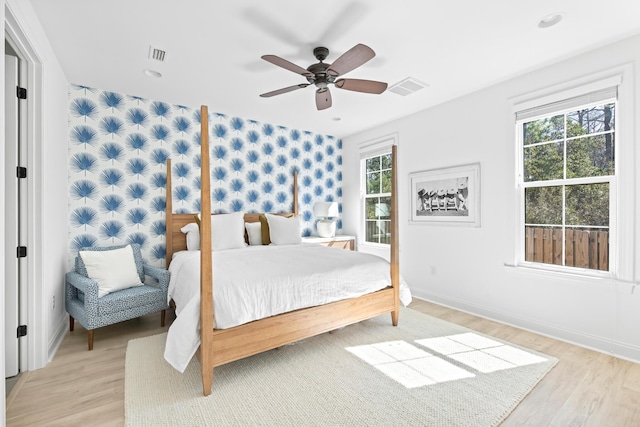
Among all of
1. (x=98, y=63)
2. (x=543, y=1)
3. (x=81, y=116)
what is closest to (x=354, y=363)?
(x=543, y=1)

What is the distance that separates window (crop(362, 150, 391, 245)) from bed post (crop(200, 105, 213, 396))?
3293 mm

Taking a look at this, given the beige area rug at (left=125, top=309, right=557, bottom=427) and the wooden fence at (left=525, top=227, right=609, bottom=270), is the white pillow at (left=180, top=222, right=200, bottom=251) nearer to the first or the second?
the beige area rug at (left=125, top=309, right=557, bottom=427)

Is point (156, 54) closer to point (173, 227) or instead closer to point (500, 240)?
point (173, 227)

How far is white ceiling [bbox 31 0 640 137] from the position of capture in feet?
6.70

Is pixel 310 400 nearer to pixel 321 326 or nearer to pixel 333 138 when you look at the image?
pixel 321 326

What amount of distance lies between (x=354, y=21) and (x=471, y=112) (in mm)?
2004

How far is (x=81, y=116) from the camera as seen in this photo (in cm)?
328

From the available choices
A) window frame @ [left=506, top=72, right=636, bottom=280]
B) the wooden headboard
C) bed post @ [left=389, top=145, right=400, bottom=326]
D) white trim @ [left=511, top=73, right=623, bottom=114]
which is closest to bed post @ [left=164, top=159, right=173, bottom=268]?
the wooden headboard

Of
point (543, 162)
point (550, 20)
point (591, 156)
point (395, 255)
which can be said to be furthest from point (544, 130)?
point (395, 255)

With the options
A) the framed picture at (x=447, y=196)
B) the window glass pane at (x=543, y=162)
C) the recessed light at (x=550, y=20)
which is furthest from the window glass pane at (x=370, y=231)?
the recessed light at (x=550, y=20)

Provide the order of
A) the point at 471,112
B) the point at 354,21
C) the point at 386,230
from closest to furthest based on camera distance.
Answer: the point at 354,21 < the point at 471,112 < the point at 386,230

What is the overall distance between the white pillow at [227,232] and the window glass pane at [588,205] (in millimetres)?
3414

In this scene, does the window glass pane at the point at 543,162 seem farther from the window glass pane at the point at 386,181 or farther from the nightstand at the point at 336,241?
the nightstand at the point at 336,241

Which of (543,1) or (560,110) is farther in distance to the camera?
(560,110)
